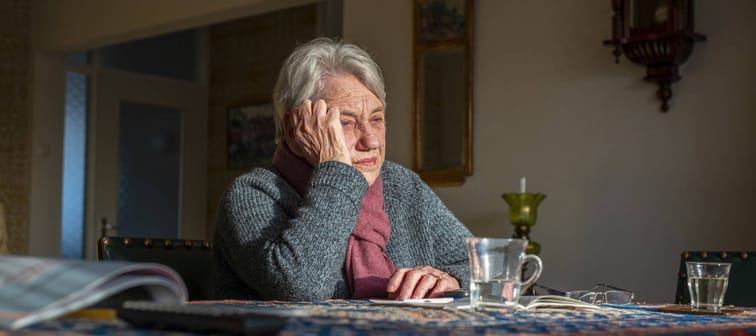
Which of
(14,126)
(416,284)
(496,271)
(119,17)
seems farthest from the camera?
(14,126)

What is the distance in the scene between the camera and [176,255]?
1902 millimetres

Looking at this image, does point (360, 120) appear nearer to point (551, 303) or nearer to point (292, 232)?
point (292, 232)

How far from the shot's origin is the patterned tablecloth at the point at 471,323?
0.81 meters

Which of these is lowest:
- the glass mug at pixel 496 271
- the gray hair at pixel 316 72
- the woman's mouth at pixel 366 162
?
the glass mug at pixel 496 271

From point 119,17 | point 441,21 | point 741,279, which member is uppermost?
point 119,17

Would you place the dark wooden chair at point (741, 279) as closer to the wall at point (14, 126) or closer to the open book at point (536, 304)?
the open book at point (536, 304)

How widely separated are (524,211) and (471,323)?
2.82m

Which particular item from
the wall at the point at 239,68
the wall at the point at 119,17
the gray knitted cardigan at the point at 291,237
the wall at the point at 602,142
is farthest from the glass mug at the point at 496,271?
the wall at the point at 239,68

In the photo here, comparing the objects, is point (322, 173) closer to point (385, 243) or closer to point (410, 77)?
point (385, 243)

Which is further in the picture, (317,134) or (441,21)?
(441,21)

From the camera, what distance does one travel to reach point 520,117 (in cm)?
397

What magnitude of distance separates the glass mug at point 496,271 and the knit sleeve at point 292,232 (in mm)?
549

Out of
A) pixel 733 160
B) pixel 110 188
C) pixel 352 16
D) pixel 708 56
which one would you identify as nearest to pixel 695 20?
pixel 708 56

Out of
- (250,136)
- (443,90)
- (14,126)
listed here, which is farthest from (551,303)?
(250,136)
